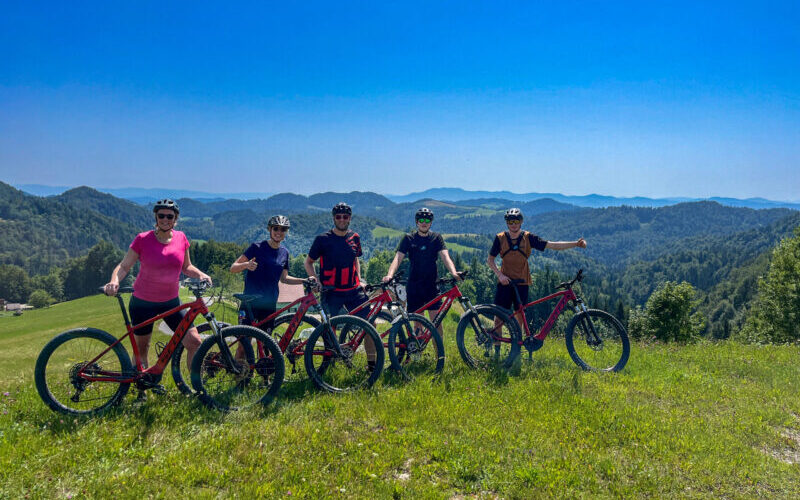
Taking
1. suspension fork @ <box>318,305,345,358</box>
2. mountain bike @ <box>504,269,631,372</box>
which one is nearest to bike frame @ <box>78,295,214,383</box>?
suspension fork @ <box>318,305,345,358</box>

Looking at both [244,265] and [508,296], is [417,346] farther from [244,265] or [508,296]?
[244,265]

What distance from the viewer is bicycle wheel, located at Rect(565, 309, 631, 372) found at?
8000 mm

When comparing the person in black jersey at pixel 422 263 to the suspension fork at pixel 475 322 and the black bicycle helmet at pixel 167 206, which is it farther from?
the black bicycle helmet at pixel 167 206

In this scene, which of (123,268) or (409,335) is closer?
(123,268)

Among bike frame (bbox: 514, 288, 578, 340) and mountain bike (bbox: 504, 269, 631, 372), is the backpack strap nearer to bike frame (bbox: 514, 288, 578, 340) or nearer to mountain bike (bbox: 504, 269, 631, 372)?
mountain bike (bbox: 504, 269, 631, 372)

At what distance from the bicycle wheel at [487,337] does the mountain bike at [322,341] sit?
6.64ft

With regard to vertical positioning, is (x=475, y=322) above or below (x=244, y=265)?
below

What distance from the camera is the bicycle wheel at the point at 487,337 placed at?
25.4ft

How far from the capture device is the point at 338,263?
6965 mm

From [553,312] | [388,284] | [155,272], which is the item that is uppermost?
[155,272]

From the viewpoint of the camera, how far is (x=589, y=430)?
5.39 metres

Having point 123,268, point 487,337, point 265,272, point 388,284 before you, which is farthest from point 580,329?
point 123,268

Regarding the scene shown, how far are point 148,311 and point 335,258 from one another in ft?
Answer: 9.33

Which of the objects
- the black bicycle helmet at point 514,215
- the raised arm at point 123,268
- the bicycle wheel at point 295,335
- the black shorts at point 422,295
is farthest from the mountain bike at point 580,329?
the raised arm at point 123,268
